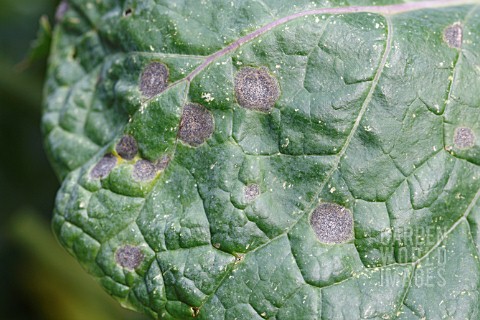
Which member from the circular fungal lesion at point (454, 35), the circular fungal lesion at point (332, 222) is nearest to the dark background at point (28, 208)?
the circular fungal lesion at point (332, 222)

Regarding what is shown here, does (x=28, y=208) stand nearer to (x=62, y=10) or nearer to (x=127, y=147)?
(x=62, y=10)

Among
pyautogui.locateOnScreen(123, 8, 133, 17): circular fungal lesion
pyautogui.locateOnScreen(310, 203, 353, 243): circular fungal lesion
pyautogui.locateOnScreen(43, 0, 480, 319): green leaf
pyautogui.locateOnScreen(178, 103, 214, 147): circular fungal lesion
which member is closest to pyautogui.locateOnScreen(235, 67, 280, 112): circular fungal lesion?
pyautogui.locateOnScreen(43, 0, 480, 319): green leaf

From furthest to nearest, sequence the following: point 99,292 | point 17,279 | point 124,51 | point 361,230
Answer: point 17,279, point 99,292, point 124,51, point 361,230

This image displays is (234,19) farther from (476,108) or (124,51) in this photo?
(476,108)

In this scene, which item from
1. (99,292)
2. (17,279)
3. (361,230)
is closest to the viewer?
(361,230)

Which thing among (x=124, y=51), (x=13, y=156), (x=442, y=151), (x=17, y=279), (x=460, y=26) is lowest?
(x=17, y=279)

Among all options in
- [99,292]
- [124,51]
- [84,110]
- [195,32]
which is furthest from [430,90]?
[99,292]

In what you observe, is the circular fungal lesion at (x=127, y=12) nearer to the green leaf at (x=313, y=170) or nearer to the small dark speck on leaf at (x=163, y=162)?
the green leaf at (x=313, y=170)

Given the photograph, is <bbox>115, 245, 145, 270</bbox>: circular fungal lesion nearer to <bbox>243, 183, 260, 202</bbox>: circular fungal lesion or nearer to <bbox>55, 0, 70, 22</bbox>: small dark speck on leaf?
<bbox>243, 183, 260, 202</bbox>: circular fungal lesion

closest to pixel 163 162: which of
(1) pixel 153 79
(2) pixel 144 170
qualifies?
(2) pixel 144 170
